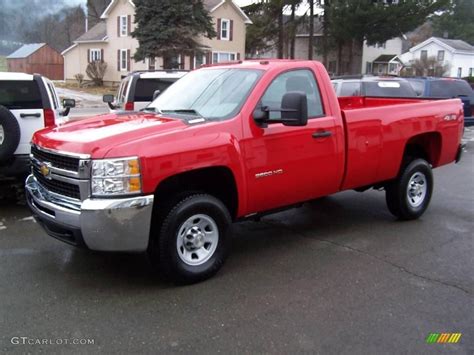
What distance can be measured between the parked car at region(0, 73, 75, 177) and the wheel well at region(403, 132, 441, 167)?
5011mm

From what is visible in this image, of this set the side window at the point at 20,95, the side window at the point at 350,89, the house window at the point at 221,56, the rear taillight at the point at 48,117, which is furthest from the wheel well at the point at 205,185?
the house window at the point at 221,56

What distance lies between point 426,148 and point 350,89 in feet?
20.9

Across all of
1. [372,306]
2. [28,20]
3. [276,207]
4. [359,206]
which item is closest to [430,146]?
[359,206]

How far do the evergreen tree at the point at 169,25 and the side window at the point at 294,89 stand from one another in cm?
2692

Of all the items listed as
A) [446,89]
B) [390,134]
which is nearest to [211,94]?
[390,134]

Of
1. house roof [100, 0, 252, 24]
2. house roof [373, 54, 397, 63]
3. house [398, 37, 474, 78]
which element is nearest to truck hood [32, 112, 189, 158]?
house roof [100, 0, 252, 24]

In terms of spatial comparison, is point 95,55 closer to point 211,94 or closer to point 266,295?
point 211,94

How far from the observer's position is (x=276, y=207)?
16.8ft

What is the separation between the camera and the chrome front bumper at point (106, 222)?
390 centimetres

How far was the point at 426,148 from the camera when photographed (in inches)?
274

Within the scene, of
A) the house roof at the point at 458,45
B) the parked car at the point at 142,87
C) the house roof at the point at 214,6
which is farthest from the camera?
the house roof at the point at 458,45

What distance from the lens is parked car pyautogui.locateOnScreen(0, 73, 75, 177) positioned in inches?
255

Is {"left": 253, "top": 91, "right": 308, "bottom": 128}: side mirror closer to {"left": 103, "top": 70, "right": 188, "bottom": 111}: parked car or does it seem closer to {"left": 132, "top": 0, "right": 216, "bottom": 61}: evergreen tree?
{"left": 103, "top": 70, "right": 188, "bottom": 111}: parked car

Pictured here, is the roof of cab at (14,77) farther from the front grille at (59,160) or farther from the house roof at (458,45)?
the house roof at (458,45)
